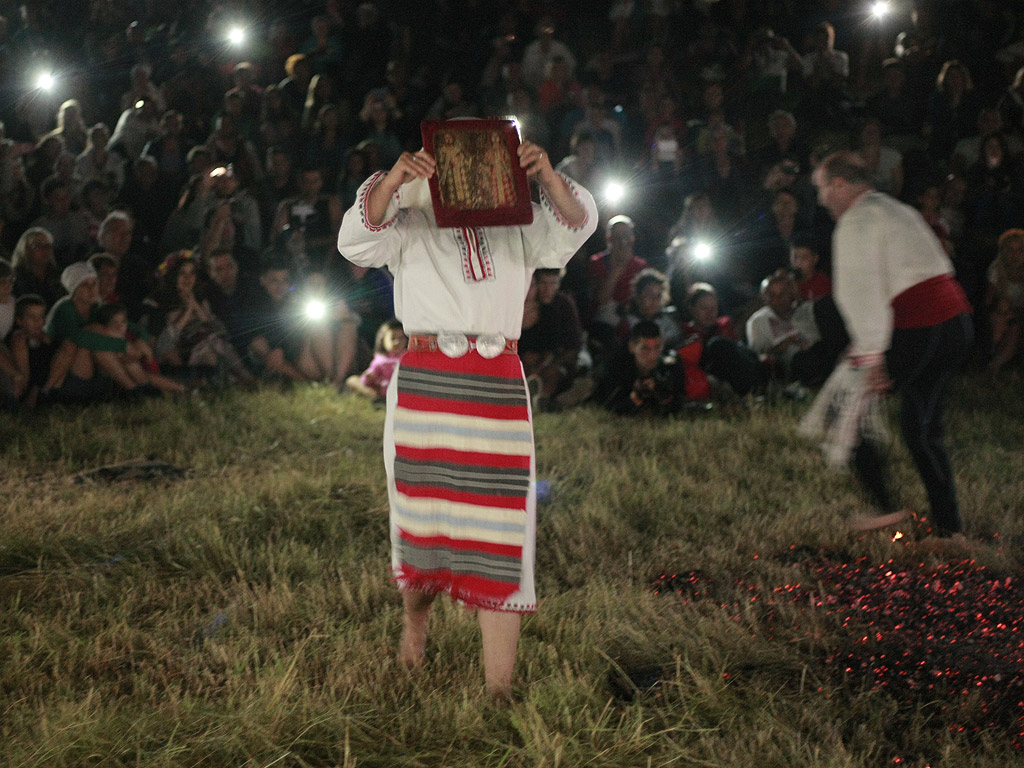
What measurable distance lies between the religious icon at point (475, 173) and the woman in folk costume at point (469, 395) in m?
0.13

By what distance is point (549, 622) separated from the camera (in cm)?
398

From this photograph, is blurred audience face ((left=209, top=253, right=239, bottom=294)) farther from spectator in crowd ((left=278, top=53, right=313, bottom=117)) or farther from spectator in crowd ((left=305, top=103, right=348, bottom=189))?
spectator in crowd ((left=278, top=53, right=313, bottom=117))

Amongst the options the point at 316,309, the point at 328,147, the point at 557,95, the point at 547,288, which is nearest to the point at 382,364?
the point at 316,309

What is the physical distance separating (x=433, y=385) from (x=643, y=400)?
4.67 m

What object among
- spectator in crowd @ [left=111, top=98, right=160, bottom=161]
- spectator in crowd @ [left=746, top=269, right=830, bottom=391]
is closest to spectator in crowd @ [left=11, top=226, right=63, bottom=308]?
spectator in crowd @ [left=111, top=98, right=160, bottom=161]

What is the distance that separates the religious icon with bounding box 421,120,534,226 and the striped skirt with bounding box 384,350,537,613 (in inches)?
17.4

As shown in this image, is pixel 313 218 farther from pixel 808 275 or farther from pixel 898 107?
pixel 898 107

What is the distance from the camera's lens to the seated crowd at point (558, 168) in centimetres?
832

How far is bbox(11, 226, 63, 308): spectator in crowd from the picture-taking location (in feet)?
28.5

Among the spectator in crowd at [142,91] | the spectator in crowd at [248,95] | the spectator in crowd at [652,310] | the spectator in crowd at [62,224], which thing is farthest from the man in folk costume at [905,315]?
the spectator in crowd at [142,91]

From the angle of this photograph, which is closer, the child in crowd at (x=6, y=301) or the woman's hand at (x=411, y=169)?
the woman's hand at (x=411, y=169)

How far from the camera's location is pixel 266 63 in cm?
1255

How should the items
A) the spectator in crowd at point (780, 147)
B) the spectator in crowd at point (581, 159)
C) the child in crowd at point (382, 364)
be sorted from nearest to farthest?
1. the child in crowd at point (382, 364)
2. the spectator in crowd at point (581, 159)
3. the spectator in crowd at point (780, 147)

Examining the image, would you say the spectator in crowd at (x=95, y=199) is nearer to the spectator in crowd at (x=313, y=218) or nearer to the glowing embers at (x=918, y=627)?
the spectator in crowd at (x=313, y=218)
